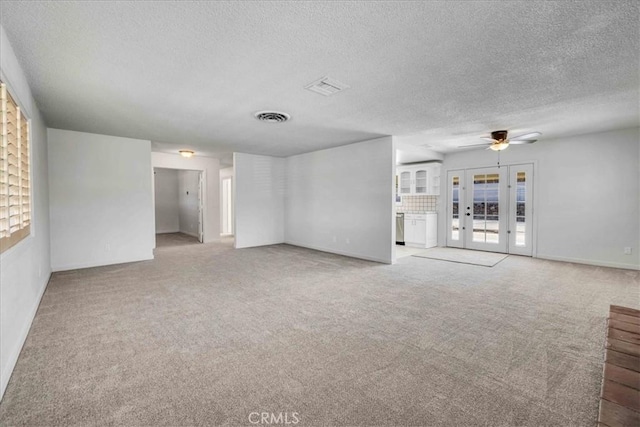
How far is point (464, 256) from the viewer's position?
6.21m

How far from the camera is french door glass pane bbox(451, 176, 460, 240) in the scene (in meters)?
7.33

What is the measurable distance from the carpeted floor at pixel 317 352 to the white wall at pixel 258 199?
3.19m

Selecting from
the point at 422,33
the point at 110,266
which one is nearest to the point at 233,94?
the point at 422,33

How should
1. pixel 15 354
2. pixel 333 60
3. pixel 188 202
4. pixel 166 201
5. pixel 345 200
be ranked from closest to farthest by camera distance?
pixel 15 354 → pixel 333 60 → pixel 345 200 → pixel 188 202 → pixel 166 201

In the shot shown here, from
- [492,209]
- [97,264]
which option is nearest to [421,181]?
[492,209]

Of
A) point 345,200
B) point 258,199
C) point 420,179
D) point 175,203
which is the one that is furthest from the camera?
point 175,203

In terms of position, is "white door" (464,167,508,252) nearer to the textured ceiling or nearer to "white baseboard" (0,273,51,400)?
the textured ceiling

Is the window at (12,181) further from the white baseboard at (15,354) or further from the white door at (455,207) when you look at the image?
the white door at (455,207)

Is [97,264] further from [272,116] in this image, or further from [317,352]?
[317,352]

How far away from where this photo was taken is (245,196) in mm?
7500

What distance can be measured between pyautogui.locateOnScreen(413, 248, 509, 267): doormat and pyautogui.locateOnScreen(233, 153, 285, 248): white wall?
12.5ft

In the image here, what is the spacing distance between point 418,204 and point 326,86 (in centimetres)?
595

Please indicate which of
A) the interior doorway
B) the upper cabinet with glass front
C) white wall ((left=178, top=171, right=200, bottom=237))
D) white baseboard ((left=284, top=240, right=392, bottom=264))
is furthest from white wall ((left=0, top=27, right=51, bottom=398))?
the upper cabinet with glass front

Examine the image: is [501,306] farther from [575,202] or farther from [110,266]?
[110,266]
